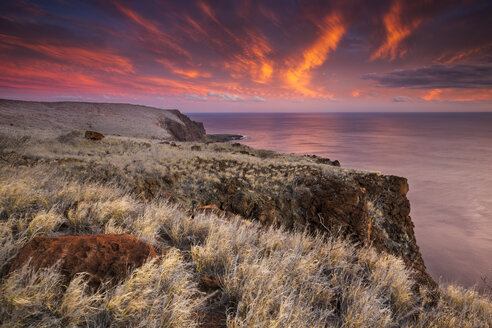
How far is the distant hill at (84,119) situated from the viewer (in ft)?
111

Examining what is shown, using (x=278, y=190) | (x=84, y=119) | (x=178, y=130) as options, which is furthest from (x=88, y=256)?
(x=178, y=130)

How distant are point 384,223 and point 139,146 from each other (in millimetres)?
18422

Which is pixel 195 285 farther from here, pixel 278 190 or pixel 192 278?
pixel 278 190

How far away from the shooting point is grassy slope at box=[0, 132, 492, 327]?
1727 millimetres

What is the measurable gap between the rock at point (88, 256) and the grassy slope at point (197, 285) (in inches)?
4.9

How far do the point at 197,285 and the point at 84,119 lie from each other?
50.0 meters

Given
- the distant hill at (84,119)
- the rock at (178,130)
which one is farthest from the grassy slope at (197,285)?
the rock at (178,130)

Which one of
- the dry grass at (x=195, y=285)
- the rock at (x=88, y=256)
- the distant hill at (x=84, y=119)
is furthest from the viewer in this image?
the distant hill at (x=84, y=119)

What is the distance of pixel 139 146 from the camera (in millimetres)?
Answer: 18875

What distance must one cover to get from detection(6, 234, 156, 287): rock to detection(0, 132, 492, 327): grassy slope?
0.12 meters

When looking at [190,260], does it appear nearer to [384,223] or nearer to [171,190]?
[171,190]

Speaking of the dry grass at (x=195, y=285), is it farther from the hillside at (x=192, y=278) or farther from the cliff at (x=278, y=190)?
the cliff at (x=278, y=190)

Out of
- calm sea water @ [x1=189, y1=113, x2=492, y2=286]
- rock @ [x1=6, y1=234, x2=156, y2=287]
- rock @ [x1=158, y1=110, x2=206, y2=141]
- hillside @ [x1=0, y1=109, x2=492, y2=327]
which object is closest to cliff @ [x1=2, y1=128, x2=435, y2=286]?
calm sea water @ [x1=189, y1=113, x2=492, y2=286]

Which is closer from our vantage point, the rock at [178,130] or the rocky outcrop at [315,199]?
the rocky outcrop at [315,199]
